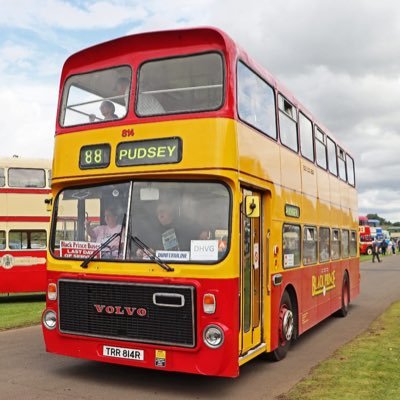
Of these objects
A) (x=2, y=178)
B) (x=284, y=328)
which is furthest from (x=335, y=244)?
(x=2, y=178)

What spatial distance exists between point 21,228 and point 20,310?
128 inches

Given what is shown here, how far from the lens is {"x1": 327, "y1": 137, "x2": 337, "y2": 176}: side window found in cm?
1270

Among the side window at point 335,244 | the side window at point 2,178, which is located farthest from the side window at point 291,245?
the side window at point 2,178

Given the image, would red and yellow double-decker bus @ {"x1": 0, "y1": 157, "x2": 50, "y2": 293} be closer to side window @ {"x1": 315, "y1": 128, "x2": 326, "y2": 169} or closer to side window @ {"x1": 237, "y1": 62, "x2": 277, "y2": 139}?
side window @ {"x1": 315, "y1": 128, "x2": 326, "y2": 169}

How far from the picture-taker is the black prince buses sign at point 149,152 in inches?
270

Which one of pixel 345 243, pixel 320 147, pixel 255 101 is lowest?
pixel 345 243

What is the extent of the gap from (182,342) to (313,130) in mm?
6129

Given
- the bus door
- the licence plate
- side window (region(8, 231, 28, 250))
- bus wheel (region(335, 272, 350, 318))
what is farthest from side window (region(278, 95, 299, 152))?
side window (region(8, 231, 28, 250))

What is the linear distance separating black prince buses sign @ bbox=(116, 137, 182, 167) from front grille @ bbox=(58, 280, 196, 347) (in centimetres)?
148

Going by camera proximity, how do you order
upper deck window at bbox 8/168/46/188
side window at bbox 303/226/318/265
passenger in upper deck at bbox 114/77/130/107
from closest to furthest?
1. passenger in upper deck at bbox 114/77/130/107
2. side window at bbox 303/226/318/265
3. upper deck window at bbox 8/168/46/188

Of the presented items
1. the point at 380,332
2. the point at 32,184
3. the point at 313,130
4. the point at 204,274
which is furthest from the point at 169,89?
the point at 32,184

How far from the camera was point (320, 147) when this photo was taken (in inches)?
463

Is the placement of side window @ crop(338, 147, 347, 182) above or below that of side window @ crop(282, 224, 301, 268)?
above

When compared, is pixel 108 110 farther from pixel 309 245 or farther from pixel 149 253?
pixel 309 245
